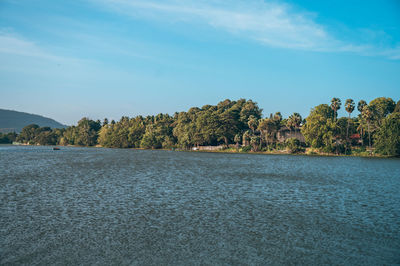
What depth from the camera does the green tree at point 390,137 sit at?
9781 cm

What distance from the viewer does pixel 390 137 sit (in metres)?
98.4

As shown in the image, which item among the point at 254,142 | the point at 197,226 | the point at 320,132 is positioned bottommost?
the point at 197,226

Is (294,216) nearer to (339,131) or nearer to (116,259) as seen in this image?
(116,259)

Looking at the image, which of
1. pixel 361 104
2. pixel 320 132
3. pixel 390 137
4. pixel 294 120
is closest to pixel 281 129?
pixel 294 120

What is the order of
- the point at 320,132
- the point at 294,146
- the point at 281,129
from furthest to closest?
the point at 281,129 < the point at 294,146 < the point at 320,132

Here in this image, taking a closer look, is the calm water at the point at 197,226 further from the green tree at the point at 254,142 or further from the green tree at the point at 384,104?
the green tree at the point at 384,104

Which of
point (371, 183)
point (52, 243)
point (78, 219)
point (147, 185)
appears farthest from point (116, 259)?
point (371, 183)

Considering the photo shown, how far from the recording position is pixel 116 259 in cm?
1367

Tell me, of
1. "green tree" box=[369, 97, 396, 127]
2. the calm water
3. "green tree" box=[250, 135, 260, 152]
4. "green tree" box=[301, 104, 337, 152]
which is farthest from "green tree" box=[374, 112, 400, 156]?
the calm water

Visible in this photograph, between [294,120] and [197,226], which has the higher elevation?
[294,120]

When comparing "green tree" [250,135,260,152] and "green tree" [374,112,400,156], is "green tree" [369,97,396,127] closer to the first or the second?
"green tree" [374,112,400,156]

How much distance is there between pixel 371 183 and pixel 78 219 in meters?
38.1

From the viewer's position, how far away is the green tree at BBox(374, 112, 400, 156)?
97.8 metres

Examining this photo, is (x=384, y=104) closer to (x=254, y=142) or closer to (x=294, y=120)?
(x=294, y=120)
